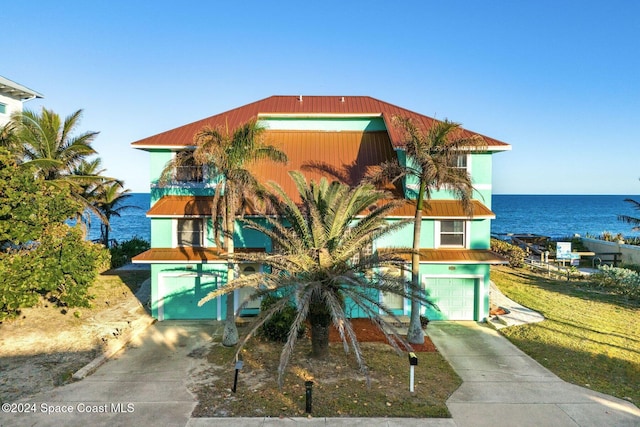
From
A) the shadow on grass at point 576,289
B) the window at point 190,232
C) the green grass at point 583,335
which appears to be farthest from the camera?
the shadow on grass at point 576,289

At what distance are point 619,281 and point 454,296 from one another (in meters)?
11.1

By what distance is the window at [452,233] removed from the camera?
1784 centimetres

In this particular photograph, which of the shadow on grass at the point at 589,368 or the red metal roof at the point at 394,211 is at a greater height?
the red metal roof at the point at 394,211

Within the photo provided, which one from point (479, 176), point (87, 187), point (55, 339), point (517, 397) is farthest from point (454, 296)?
point (87, 187)

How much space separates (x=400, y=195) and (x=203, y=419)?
484 inches

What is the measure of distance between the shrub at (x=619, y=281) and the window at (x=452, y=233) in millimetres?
10623

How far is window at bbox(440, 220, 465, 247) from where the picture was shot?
58.5ft

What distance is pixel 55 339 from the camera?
48.5 ft

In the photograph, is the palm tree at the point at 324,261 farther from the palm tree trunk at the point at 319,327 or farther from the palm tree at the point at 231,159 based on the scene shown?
the palm tree at the point at 231,159

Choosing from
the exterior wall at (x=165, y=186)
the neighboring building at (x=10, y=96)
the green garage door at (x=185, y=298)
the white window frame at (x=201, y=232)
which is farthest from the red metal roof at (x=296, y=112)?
the neighboring building at (x=10, y=96)

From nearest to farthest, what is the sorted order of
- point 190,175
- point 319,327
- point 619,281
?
point 319,327, point 190,175, point 619,281

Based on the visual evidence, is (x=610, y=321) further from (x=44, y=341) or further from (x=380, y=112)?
(x=44, y=341)

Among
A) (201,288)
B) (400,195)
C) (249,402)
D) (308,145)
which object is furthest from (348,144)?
(249,402)

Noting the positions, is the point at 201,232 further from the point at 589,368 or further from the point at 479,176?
the point at 589,368
